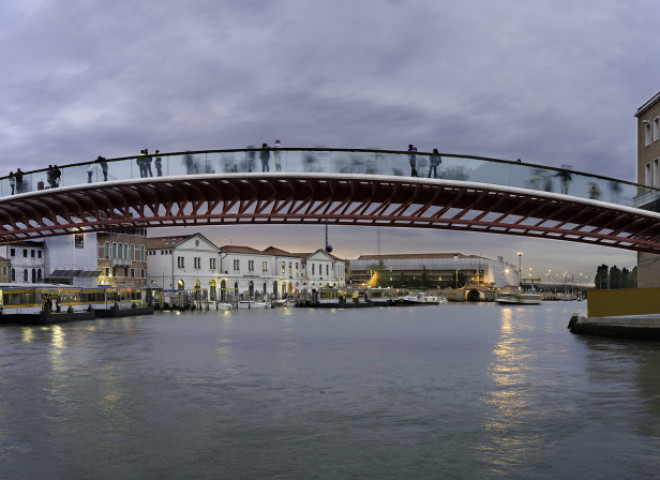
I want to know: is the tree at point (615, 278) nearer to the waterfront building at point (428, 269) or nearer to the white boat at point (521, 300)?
the waterfront building at point (428, 269)

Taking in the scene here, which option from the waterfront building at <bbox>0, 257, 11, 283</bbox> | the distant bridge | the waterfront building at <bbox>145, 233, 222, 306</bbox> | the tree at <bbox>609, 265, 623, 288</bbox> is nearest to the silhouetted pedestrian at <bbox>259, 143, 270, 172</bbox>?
the distant bridge

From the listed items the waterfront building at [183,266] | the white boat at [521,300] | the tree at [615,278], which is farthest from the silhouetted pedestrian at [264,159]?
the tree at [615,278]

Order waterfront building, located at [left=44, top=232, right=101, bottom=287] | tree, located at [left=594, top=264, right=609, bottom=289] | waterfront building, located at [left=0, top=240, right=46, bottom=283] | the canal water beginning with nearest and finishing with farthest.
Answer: the canal water
waterfront building, located at [left=0, top=240, right=46, bottom=283]
waterfront building, located at [left=44, top=232, right=101, bottom=287]
tree, located at [left=594, top=264, right=609, bottom=289]

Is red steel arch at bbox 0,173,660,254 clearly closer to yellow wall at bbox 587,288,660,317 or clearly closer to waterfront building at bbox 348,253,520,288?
yellow wall at bbox 587,288,660,317

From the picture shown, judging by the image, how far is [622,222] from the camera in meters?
34.9

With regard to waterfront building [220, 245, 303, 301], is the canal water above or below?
below

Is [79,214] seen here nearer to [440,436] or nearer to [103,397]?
[103,397]

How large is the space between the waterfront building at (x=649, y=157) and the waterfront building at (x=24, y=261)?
48.0m

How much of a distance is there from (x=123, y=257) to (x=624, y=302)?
178 ft

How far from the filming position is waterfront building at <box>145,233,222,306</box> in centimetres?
7975

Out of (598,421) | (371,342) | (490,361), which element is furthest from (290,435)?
(371,342)

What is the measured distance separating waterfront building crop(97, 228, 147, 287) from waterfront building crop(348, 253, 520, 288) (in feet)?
294

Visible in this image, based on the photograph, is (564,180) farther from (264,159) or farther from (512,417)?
(512,417)

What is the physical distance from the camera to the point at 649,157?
42875mm
